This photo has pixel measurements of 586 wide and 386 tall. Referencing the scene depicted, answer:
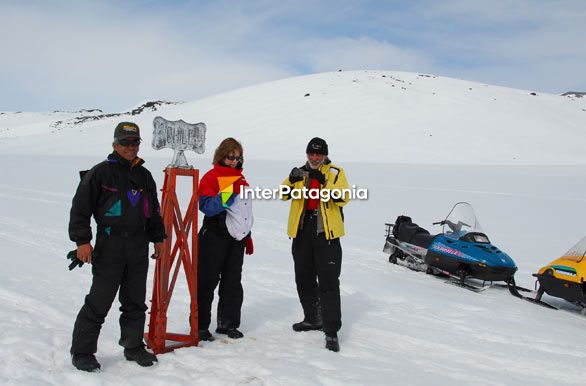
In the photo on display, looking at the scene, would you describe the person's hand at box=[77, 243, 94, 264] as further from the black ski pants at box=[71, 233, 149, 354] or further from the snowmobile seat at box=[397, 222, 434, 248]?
the snowmobile seat at box=[397, 222, 434, 248]

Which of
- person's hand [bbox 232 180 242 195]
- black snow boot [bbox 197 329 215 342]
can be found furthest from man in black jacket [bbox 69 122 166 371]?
person's hand [bbox 232 180 242 195]

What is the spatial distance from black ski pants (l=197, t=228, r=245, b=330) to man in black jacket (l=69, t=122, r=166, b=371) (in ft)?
2.49

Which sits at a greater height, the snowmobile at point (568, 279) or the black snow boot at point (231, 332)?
the snowmobile at point (568, 279)

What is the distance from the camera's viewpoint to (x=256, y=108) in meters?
46.8

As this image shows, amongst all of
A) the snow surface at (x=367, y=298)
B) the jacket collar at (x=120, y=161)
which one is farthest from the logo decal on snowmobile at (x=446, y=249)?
the jacket collar at (x=120, y=161)

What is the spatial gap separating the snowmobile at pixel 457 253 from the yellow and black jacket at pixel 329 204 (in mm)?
3857

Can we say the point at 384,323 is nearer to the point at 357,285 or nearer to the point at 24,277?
the point at 357,285

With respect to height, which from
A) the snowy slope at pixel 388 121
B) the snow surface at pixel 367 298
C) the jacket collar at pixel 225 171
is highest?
the snowy slope at pixel 388 121

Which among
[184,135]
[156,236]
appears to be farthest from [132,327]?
[184,135]

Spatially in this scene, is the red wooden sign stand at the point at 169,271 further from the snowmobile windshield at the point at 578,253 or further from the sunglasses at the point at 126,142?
the snowmobile windshield at the point at 578,253

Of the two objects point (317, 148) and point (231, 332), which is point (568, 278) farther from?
point (231, 332)

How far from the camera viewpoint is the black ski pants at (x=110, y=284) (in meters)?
3.58

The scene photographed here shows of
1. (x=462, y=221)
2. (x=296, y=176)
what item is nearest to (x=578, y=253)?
(x=462, y=221)

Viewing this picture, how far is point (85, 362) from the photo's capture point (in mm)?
3510
